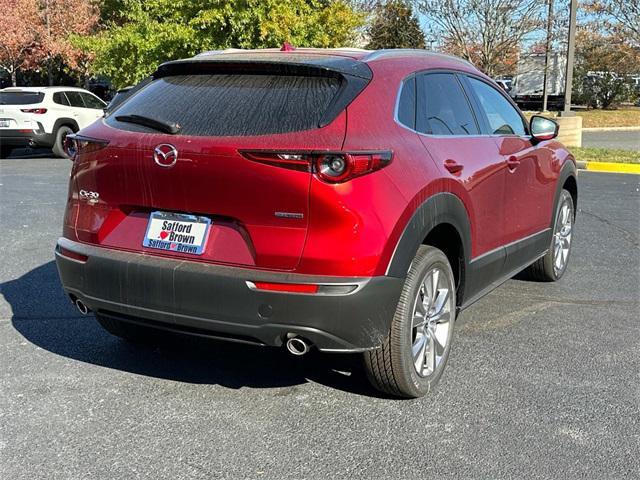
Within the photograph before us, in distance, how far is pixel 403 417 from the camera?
3430 millimetres

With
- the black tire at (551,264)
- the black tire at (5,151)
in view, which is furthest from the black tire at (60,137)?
the black tire at (551,264)

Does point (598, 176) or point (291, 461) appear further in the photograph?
point (598, 176)

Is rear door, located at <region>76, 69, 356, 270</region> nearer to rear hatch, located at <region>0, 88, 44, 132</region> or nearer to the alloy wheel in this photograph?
the alloy wheel

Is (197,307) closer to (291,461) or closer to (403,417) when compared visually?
(291,461)

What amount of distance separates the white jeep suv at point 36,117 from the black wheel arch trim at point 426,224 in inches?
520

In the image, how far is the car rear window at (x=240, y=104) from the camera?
3.18m

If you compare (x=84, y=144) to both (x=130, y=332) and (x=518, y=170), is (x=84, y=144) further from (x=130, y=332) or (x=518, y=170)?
(x=518, y=170)

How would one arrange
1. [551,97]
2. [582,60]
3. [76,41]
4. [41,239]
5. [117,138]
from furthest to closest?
[551,97]
[582,60]
[76,41]
[41,239]
[117,138]

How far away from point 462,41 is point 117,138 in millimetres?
26826

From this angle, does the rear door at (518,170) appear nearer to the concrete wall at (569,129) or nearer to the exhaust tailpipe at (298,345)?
the exhaust tailpipe at (298,345)

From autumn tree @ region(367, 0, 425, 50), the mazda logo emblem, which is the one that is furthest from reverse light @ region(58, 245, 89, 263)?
autumn tree @ region(367, 0, 425, 50)

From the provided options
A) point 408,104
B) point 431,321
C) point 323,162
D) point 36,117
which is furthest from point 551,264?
point 36,117

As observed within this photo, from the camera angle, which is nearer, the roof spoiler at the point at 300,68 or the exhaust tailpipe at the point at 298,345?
the exhaust tailpipe at the point at 298,345

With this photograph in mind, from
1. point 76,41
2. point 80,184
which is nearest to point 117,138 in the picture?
point 80,184
